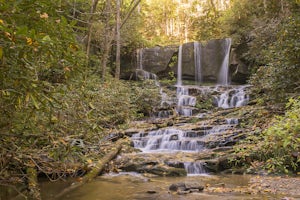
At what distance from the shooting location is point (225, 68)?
20391 millimetres

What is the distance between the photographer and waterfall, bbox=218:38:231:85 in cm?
2026

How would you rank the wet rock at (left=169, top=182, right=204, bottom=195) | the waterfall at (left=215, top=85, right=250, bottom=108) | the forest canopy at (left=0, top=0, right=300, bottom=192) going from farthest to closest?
the waterfall at (left=215, top=85, right=250, bottom=108)
the wet rock at (left=169, top=182, right=204, bottom=195)
the forest canopy at (left=0, top=0, right=300, bottom=192)

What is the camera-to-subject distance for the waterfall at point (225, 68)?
20256 mm

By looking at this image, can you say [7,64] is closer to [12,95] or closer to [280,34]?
[12,95]

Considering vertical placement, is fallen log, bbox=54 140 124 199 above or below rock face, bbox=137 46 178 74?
below

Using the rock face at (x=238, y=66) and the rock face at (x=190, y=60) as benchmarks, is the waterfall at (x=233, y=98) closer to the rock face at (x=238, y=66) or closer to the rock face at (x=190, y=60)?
the rock face at (x=238, y=66)

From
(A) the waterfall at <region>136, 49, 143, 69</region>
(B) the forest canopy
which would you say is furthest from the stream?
(A) the waterfall at <region>136, 49, 143, 69</region>

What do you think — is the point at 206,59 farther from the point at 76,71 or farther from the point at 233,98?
the point at 76,71

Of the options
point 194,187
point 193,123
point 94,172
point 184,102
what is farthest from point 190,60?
point 194,187

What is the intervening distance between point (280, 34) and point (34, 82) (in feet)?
29.3

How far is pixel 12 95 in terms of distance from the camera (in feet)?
8.05

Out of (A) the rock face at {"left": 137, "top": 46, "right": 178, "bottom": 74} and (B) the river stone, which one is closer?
(B) the river stone

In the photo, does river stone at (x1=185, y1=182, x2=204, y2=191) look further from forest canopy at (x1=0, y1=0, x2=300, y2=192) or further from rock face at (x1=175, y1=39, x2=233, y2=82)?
rock face at (x1=175, y1=39, x2=233, y2=82)

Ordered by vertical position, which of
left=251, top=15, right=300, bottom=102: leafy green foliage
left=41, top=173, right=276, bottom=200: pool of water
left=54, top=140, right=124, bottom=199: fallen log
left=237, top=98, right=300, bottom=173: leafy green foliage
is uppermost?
left=251, top=15, right=300, bottom=102: leafy green foliage
